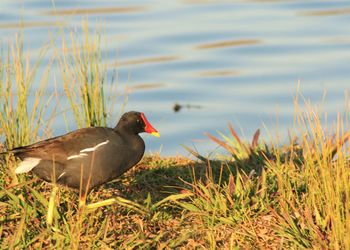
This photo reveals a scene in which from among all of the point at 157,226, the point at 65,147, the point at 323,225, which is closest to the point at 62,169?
the point at 65,147

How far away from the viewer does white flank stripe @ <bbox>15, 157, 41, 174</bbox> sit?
6070 millimetres

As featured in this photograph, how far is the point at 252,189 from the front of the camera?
20.5ft

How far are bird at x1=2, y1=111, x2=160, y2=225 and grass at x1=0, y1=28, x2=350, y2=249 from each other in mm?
160

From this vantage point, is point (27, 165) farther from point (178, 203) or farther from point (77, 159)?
point (178, 203)

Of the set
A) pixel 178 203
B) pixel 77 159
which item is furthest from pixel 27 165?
pixel 178 203

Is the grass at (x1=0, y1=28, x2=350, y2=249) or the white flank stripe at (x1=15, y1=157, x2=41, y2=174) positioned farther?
the white flank stripe at (x1=15, y1=157, x2=41, y2=174)

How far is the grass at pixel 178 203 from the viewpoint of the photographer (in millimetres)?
5363

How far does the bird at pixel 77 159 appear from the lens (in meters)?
6.11

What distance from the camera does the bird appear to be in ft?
20.0

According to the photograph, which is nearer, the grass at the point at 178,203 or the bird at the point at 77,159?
the grass at the point at 178,203

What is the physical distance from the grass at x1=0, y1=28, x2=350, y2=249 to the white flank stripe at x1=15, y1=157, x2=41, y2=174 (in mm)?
104

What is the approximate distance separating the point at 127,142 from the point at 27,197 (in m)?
0.81

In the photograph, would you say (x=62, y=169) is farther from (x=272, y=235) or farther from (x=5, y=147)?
(x=272, y=235)

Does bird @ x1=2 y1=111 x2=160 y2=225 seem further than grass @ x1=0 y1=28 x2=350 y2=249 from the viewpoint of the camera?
Yes
